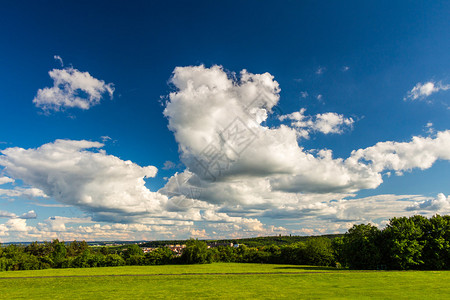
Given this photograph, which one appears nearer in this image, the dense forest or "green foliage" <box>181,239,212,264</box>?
the dense forest

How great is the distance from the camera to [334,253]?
67.8m

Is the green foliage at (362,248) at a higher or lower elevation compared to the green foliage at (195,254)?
higher

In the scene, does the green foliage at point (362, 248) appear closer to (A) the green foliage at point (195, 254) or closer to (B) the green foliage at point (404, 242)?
(B) the green foliage at point (404, 242)

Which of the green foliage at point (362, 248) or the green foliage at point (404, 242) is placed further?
the green foliage at point (362, 248)

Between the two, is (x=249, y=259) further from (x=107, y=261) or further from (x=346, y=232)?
(x=107, y=261)

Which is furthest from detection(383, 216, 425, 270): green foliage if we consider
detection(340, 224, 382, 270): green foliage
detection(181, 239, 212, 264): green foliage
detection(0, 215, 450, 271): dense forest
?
detection(181, 239, 212, 264): green foliage

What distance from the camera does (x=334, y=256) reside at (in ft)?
223

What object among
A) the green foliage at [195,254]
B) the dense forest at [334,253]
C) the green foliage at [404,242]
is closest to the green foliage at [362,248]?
the dense forest at [334,253]

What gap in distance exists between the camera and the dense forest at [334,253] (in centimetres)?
4556

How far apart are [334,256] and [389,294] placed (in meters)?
51.8

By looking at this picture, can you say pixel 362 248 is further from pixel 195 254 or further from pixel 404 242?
pixel 195 254

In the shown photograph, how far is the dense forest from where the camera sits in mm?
45562

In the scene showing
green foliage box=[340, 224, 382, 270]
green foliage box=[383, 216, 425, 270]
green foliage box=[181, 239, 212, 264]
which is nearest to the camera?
green foliage box=[383, 216, 425, 270]

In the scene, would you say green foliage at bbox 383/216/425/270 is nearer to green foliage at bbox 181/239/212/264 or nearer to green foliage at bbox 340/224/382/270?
green foliage at bbox 340/224/382/270
